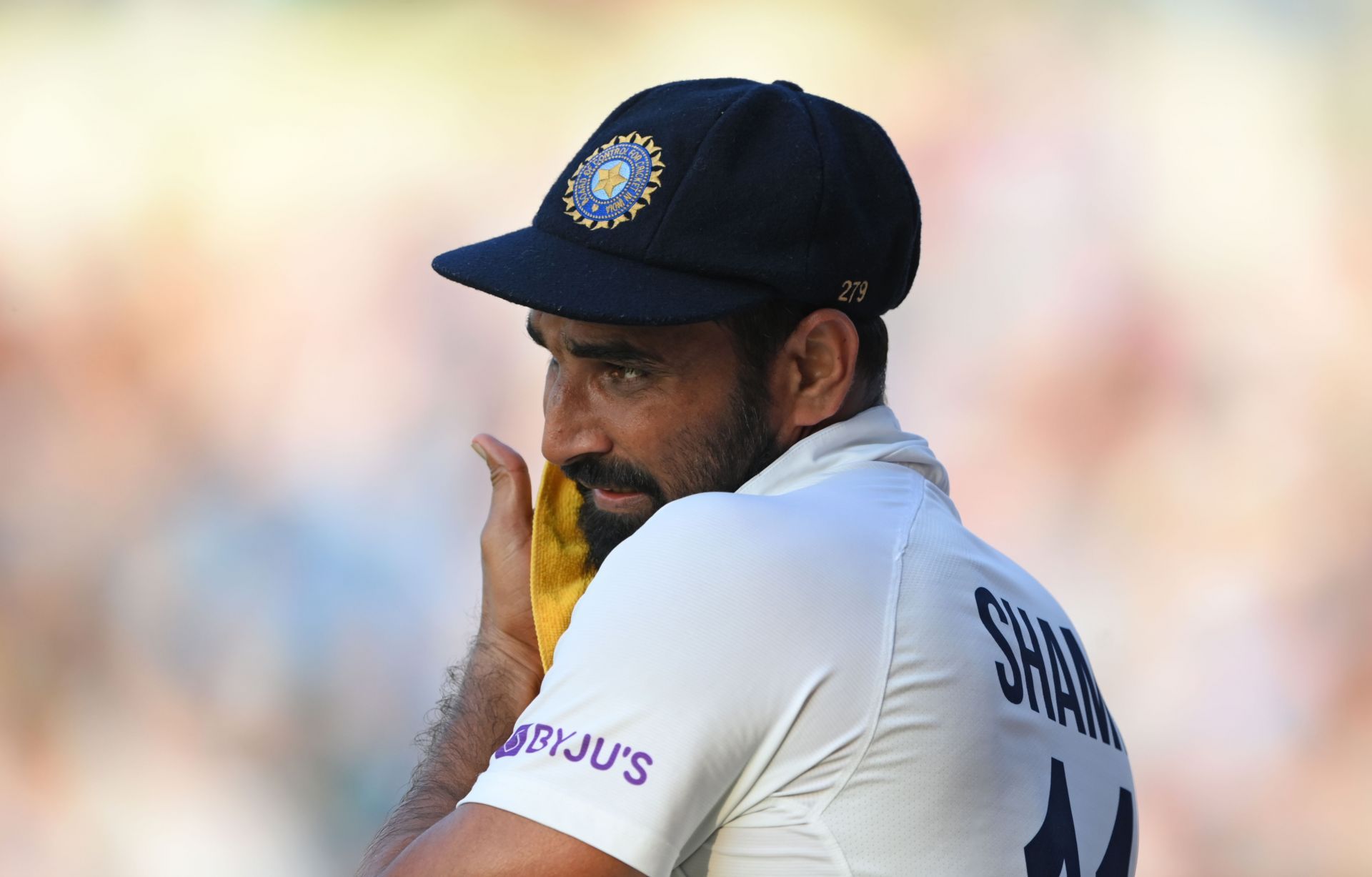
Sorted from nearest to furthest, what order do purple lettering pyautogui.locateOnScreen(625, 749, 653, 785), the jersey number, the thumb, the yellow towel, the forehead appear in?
purple lettering pyautogui.locateOnScreen(625, 749, 653, 785)
the jersey number
the forehead
the yellow towel
the thumb

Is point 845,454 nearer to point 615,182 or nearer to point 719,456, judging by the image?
point 719,456

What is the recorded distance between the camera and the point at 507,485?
173 centimetres

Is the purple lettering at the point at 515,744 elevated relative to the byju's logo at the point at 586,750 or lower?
lower

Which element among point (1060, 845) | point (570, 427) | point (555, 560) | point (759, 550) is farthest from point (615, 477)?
point (1060, 845)

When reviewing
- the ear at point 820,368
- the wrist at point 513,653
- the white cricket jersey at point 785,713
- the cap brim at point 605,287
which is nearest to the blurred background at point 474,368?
the wrist at point 513,653

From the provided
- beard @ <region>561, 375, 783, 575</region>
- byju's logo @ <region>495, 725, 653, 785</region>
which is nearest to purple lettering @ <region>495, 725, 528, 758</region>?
byju's logo @ <region>495, 725, 653, 785</region>

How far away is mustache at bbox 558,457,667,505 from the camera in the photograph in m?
1.44

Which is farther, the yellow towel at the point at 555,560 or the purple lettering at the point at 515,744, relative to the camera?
the yellow towel at the point at 555,560

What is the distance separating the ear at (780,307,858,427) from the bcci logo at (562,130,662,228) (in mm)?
213

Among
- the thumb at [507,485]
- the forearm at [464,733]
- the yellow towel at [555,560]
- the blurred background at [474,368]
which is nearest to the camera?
the forearm at [464,733]

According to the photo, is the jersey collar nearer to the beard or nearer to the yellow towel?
the beard

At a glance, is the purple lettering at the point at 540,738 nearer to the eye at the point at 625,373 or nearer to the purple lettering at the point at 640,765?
the purple lettering at the point at 640,765

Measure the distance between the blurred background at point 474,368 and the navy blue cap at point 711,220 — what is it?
1.75 metres

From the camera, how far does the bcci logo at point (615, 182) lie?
4.42 ft
